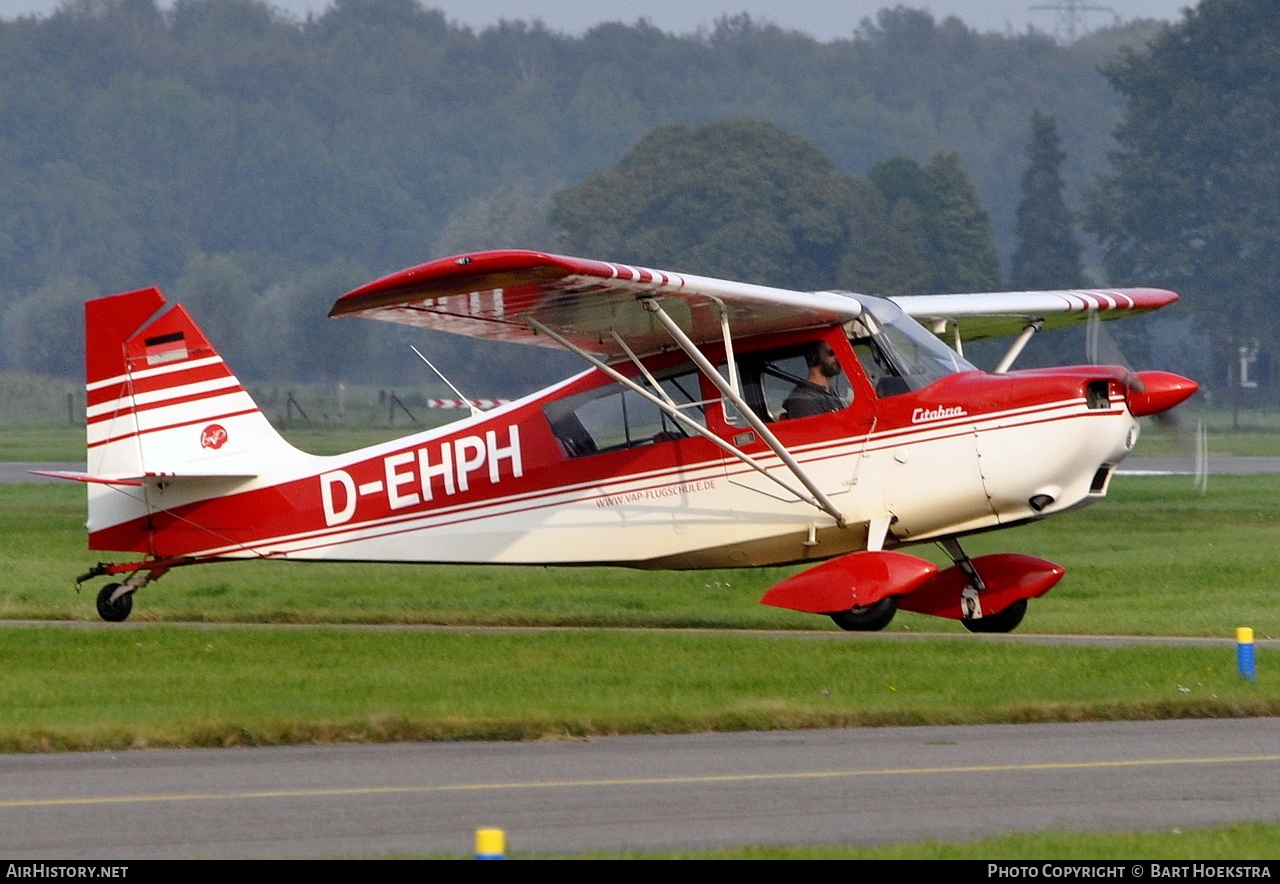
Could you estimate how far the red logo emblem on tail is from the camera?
15.5 metres

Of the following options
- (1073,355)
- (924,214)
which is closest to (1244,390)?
(1073,355)

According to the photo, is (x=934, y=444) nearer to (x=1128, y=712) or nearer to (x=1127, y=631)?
(x=1127, y=631)

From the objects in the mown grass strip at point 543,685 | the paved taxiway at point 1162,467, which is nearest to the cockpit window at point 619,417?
the mown grass strip at point 543,685

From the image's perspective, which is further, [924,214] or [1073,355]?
[924,214]

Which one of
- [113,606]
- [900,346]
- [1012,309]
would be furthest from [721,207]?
[900,346]

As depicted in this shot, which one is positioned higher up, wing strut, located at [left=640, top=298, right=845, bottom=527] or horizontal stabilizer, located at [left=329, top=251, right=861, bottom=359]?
horizontal stabilizer, located at [left=329, top=251, right=861, bottom=359]

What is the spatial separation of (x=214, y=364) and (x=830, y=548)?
17.4ft

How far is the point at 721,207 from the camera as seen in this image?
274 ft

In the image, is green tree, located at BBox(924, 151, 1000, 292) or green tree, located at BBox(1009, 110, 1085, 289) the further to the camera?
green tree, located at BBox(1009, 110, 1085, 289)

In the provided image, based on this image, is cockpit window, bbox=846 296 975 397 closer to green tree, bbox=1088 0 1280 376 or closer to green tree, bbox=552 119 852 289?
green tree, bbox=552 119 852 289

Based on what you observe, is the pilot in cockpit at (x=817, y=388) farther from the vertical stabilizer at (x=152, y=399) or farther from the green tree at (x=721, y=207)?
the green tree at (x=721, y=207)

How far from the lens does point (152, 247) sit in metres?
110

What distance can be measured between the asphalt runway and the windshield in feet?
14.6

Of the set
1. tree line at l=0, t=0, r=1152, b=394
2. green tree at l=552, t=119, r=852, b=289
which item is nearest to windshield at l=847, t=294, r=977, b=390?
green tree at l=552, t=119, r=852, b=289
